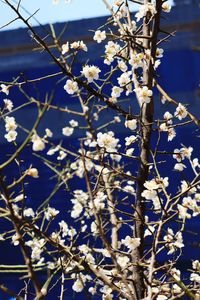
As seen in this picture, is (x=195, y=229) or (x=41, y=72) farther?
(x=41, y=72)

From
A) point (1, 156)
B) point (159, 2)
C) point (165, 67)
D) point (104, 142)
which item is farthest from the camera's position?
point (1, 156)

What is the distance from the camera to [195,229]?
599 centimetres

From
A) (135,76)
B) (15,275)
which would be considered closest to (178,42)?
(135,76)

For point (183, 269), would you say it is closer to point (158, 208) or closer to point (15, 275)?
point (15, 275)

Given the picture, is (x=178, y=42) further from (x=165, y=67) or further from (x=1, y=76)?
(x=1, y=76)

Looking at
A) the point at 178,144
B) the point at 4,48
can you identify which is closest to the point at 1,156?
the point at 4,48

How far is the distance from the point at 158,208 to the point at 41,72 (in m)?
4.33

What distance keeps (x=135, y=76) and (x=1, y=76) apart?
170 inches

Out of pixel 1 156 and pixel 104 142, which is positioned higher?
pixel 104 142

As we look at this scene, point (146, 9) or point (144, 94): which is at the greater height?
point (146, 9)

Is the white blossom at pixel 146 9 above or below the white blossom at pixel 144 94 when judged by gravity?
above

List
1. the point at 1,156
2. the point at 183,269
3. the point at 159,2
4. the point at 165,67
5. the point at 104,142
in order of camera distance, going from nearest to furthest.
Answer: the point at 159,2
the point at 104,142
the point at 183,269
the point at 165,67
the point at 1,156

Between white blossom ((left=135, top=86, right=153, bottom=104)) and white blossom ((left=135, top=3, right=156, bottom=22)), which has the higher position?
white blossom ((left=135, top=3, right=156, bottom=22))

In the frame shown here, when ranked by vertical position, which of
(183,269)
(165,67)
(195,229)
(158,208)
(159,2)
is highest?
(159,2)
